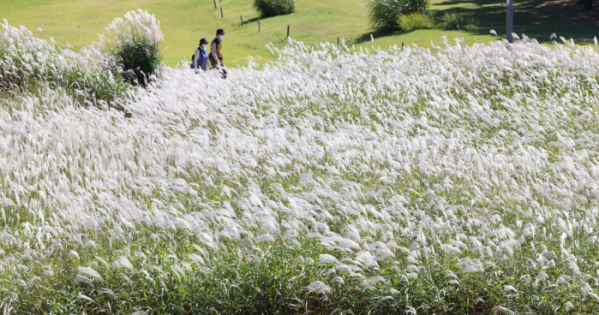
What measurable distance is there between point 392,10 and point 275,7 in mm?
10035

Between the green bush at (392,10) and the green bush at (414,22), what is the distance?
46cm

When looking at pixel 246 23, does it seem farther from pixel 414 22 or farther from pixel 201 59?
pixel 201 59

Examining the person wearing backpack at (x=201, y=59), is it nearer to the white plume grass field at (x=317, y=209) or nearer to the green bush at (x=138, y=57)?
the green bush at (x=138, y=57)

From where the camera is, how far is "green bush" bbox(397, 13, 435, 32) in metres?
20.8

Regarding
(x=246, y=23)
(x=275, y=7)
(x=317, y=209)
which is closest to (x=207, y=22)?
(x=246, y=23)

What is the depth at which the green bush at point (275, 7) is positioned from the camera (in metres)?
29.3

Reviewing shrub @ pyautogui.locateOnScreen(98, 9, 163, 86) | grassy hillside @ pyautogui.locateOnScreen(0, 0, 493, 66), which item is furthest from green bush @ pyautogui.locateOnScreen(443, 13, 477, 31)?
shrub @ pyautogui.locateOnScreen(98, 9, 163, 86)

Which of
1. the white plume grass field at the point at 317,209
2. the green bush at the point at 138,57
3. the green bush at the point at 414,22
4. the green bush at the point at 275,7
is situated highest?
the green bush at the point at 275,7

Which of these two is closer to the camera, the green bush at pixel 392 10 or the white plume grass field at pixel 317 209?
the white plume grass field at pixel 317 209

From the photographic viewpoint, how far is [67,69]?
923cm

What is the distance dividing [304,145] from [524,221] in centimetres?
233

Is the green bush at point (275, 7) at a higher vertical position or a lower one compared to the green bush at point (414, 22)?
higher

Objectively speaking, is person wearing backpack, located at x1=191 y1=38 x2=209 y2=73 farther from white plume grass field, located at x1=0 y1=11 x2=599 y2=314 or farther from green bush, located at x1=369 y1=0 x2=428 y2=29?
green bush, located at x1=369 y1=0 x2=428 y2=29

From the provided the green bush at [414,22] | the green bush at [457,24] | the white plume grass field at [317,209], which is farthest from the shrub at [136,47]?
the green bush at [457,24]
